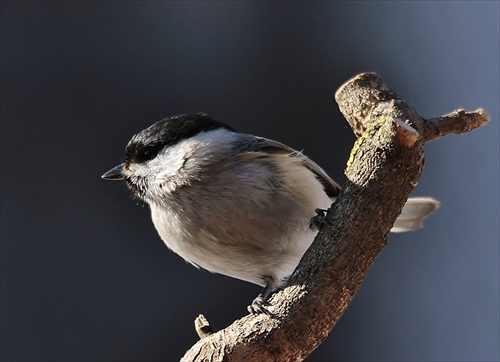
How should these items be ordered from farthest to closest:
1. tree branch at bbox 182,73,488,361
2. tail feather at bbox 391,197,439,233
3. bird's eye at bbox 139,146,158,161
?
tail feather at bbox 391,197,439,233 < bird's eye at bbox 139,146,158,161 < tree branch at bbox 182,73,488,361

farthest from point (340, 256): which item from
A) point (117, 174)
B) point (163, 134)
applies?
point (117, 174)

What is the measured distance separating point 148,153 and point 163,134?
0.05 meters

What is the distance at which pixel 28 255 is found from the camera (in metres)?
2.99

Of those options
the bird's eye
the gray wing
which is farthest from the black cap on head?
the gray wing

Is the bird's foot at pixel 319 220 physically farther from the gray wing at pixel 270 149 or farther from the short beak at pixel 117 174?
the short beak at pixel 117 174

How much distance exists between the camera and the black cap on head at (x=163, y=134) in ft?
5.39

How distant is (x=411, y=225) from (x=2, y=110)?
1974 mm

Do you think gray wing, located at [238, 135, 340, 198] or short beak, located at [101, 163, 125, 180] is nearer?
gray wing, located at [238, 135, 340, 198]

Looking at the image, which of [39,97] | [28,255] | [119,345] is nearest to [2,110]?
[39,97]

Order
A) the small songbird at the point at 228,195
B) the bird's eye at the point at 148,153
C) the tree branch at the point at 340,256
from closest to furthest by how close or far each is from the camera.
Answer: the tree branch at the point at 340,256 < the small songbird at the point at 228,195 < the bird's eye at the point at 148,153

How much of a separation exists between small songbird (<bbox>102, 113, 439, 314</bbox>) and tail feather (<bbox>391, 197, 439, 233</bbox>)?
1.06 ft

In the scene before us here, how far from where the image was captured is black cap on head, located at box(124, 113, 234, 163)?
1.64 meters

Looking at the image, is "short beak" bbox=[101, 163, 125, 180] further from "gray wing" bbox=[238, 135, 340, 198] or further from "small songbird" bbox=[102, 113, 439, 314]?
"gray wing" bbox=[238, 135, 340, 198]

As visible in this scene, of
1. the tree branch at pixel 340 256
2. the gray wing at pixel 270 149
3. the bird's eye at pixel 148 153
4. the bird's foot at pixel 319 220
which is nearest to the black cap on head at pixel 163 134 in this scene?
the bird's eye at pixel 148 153
